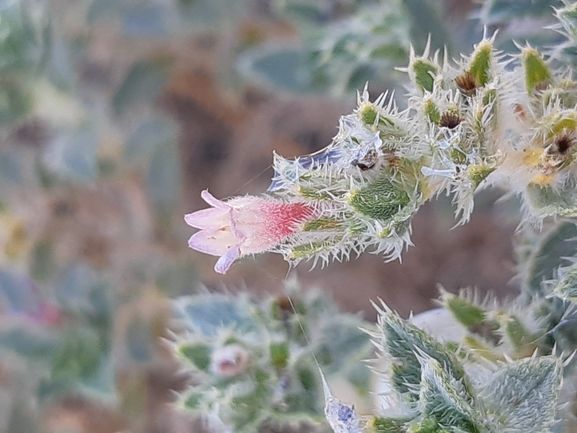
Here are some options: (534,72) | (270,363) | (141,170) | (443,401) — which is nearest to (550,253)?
(534,72)

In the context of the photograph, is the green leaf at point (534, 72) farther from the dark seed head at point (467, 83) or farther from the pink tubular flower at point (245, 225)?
the pink tubular flower at point (245, 225)

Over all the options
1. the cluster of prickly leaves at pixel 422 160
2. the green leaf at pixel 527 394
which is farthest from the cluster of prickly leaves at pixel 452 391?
the cluster of prickly leaves at pixel 422 160

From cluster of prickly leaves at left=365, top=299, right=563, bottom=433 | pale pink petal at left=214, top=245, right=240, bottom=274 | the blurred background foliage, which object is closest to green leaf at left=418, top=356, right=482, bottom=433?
cluster of prickly leaves at left=365, top=299, right=563, bottom=433

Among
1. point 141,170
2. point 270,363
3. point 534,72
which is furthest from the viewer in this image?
point 141,170

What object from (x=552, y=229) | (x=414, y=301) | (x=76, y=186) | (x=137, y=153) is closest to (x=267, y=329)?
(x=552, y=229)

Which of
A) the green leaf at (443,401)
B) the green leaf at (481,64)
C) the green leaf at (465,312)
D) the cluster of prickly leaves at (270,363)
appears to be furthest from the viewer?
the cluster of prickly leaves at (270,363)

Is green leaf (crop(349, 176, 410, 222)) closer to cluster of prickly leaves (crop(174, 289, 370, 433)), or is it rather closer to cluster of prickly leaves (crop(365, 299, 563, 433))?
cluster of prickly leaves (crop(365, 299, 563, 433))

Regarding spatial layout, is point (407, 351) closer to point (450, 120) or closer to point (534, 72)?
point (450, 120)
